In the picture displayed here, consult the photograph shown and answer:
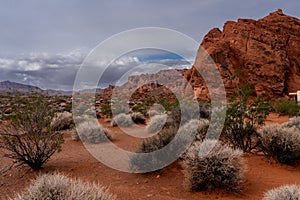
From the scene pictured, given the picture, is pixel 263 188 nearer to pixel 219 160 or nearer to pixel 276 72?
pixel 219 160

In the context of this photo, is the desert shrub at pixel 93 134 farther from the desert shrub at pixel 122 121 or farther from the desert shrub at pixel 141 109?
the desert shrub at pixel 141 109

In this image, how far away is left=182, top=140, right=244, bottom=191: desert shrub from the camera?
5.20 m

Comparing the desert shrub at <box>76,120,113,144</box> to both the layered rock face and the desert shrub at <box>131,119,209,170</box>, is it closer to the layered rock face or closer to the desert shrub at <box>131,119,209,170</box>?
the desert shrub at <box>131,119,209,170</box>

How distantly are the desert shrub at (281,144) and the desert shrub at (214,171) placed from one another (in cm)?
221

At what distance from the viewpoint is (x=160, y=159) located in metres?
6.65

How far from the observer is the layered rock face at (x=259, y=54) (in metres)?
35.2

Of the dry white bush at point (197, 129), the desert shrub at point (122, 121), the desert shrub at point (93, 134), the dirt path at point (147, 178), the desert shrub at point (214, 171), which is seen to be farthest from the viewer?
the desert shrub at point (122, 121)

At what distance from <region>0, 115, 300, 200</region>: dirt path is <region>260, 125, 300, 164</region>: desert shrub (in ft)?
0.79

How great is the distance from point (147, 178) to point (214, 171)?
1647mm

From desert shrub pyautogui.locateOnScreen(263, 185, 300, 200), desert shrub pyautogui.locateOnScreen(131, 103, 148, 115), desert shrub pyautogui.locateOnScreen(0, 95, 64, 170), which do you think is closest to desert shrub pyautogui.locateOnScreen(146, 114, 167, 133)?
desert shrub pyautogui.locateOnScreen(0, 95, 64, 170)

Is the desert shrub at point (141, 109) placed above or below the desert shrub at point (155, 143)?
above

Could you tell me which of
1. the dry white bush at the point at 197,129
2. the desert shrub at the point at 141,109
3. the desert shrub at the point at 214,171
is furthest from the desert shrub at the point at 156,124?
the desert shrub at the point at 141,109

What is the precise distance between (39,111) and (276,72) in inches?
1393

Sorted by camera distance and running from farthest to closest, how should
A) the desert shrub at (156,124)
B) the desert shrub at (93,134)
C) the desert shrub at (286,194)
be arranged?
the desert shrub at (156,124) → the desert shrub at (93,134) → the desert shrub at (286,194)
